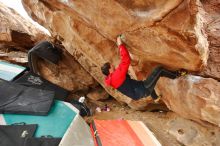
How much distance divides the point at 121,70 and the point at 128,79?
0.36m

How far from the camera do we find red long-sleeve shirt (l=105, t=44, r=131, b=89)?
4352 millimetres

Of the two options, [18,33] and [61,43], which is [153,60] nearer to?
[61,43]

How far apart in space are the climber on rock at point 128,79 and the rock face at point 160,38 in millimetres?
143

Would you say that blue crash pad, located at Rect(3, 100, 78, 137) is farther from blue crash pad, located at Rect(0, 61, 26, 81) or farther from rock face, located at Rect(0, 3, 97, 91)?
blue crash pad, located at Rect(0, 61, 26, 81)

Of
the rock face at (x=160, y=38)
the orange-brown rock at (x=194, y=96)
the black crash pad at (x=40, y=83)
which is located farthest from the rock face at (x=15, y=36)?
the orange-brown rock at (x=194, y=96)

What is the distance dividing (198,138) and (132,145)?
1211mm

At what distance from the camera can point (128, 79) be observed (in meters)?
4.71

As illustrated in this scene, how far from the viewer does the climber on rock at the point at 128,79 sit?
4391 mm

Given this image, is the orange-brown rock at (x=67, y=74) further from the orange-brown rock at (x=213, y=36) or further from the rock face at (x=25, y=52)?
the orange-brown rock at (x=213, y=36)

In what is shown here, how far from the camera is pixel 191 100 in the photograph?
4492mm

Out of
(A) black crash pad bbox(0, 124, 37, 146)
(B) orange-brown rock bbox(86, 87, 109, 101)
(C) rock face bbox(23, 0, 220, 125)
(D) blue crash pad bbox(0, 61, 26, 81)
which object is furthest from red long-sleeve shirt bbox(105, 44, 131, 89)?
(D) blue crash pad bbox(0, 61, 26, 81)

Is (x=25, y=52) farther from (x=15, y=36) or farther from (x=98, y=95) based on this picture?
(x=98, y=95)

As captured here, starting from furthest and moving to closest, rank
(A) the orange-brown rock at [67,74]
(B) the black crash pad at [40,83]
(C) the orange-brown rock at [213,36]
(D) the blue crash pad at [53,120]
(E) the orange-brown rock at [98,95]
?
(E) the orange-brown rock at [98,95] → (A) the orange-brown rock at [67,74] → (B) the black crash pad at [40,83] → (D) the blue crash pad at [53,120] → (C) the orange-brown rock at [213,36]

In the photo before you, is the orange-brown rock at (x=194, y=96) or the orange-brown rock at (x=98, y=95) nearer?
the orange-brown rock at (x=194, y=96)
